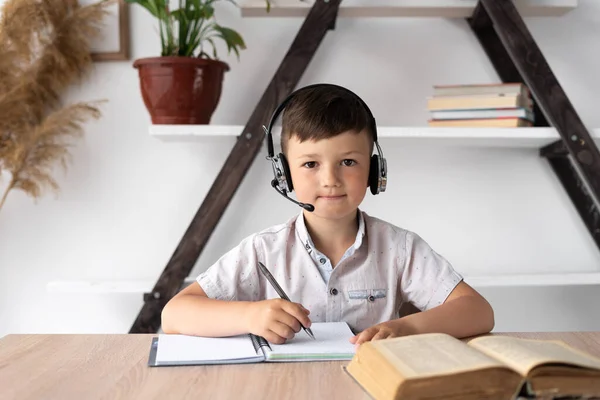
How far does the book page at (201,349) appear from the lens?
1011mm

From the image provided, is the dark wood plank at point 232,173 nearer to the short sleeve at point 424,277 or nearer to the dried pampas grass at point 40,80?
the dried pampas grass at point 40,80

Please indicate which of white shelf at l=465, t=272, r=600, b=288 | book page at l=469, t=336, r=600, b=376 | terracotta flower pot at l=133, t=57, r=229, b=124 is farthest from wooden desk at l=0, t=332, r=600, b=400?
terracotta flower pot at l=133, t=57, r=229, b=124

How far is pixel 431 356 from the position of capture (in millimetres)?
819

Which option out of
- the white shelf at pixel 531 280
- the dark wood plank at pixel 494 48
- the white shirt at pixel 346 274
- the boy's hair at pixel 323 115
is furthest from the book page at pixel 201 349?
the dark wood plank at pixel 494 48

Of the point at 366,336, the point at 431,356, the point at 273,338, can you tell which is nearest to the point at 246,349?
the point at 273,338

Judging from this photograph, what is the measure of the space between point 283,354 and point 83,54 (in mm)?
1670

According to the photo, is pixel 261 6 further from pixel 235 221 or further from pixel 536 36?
pixel 536 36

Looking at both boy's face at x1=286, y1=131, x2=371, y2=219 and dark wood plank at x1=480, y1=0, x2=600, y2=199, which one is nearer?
boy's face at x1=286, y1=131, x2=371, y2=219

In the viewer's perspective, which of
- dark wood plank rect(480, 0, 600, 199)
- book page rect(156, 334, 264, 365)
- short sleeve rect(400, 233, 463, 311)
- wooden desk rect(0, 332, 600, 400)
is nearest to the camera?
wooden desk rect(0, 332, 600, 400)

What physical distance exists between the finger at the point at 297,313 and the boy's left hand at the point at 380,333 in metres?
0.07

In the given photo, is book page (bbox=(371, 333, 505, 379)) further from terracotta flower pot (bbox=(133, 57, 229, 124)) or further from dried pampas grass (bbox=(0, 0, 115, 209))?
dried pampas grass (bbox=(0, 0, 115, 209))

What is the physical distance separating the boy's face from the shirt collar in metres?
0.09

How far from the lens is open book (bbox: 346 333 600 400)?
0.75m

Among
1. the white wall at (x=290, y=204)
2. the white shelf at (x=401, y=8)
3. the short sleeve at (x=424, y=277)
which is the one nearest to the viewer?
the short sleeve at (x=424, y=277)
